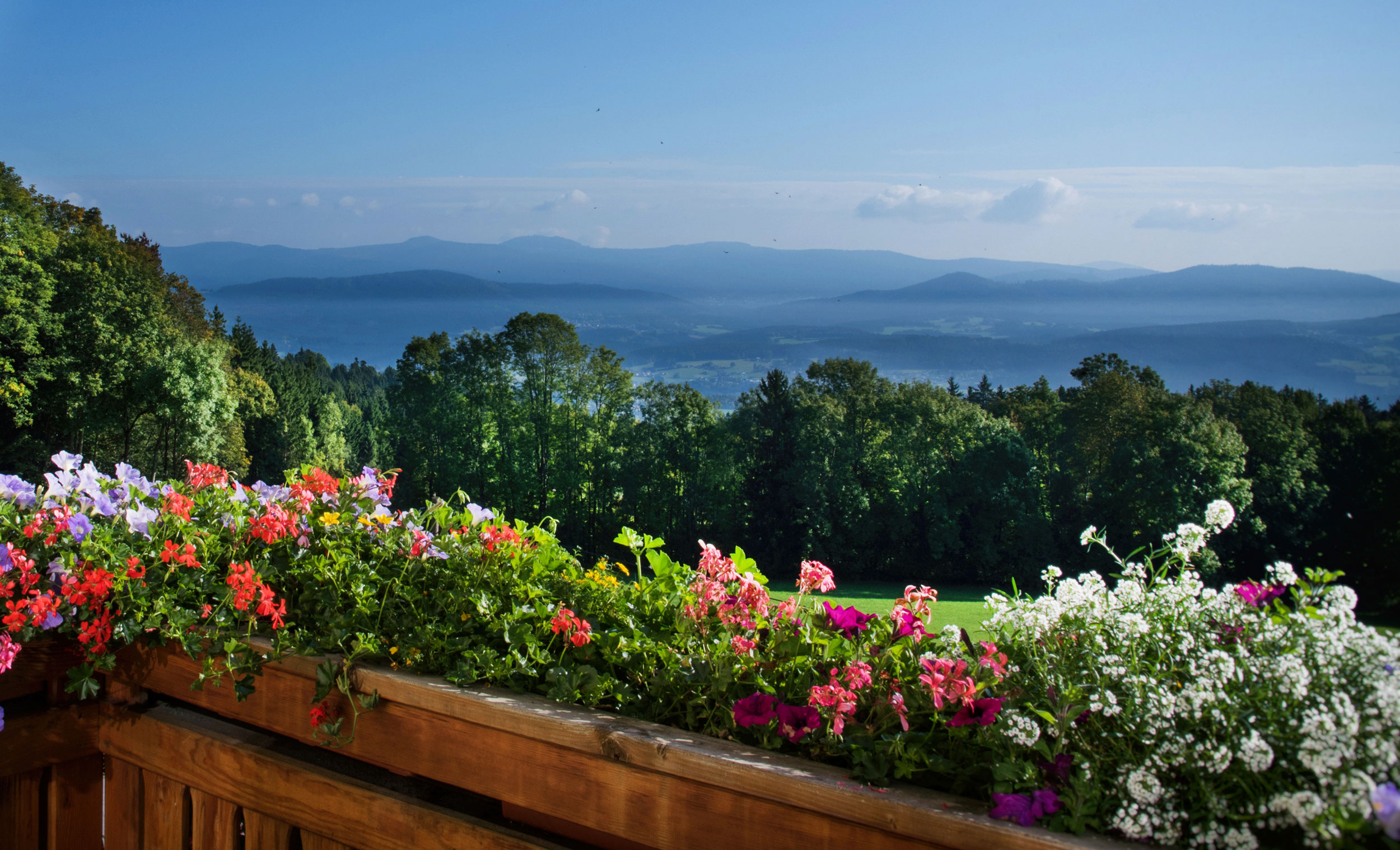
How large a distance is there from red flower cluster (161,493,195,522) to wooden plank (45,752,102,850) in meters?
0.48

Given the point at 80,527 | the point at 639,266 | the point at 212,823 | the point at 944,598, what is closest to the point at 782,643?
the point at 212,823

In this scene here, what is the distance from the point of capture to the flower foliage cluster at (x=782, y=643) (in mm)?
694

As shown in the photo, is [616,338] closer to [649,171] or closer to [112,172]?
[649,171]

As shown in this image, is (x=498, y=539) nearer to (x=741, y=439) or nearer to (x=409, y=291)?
(x=741, y=439)

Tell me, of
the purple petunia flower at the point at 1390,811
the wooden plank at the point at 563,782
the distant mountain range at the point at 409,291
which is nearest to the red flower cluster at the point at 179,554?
the wooden plank at the point at 563,782

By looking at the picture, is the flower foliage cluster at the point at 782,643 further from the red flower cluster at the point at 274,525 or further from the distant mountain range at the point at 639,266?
the distant mountain range at the point at 639,266

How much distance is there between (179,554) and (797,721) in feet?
3.15

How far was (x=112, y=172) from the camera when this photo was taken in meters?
44.2

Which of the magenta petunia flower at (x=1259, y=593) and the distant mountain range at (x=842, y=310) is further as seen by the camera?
the distant mountain range at (x=842, y=310)

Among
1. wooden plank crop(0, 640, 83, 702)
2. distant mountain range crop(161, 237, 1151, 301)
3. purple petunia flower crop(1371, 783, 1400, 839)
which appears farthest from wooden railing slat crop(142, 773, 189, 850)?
distant mountain range crop(161, 237, 1151, 301)

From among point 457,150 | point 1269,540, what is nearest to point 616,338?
point 457,150

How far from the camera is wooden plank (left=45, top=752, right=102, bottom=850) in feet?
4.62

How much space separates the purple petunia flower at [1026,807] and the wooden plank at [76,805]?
153 cm

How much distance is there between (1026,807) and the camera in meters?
0.75
